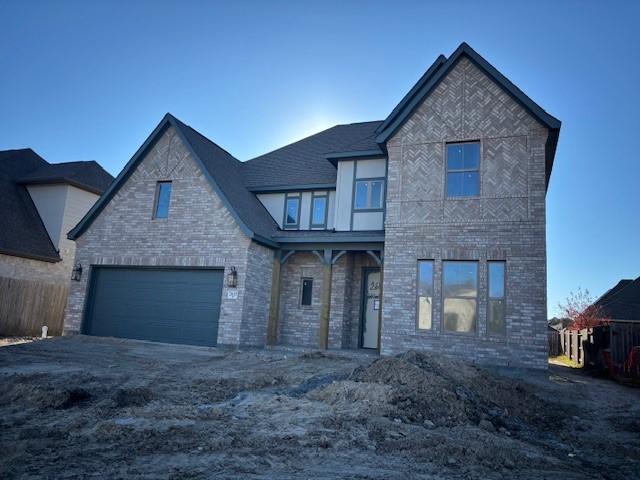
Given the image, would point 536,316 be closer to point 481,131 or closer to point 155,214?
point 481,131

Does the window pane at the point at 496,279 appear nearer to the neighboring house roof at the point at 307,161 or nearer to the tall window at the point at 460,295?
the tall window at the point at 460,295

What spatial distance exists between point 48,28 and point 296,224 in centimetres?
951

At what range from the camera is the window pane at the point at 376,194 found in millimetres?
14875

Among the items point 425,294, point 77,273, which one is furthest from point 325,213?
point 77,273

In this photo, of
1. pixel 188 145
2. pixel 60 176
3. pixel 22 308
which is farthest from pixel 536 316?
pixel 60 176

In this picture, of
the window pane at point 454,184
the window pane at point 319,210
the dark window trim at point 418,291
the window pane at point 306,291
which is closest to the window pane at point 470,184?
the window pane at point 454,184

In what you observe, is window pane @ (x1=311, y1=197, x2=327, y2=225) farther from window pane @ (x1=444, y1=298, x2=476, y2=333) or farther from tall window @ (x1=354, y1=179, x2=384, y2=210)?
window pane @ (x1=444, y1=298, x2=476, y2=333)

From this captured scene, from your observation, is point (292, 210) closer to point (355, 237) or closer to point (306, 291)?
point (306, 291)

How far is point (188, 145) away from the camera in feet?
50.1

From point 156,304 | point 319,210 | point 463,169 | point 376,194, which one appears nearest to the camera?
→ point 463,169

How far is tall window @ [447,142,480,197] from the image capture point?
12859 mm

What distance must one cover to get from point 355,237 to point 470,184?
145 inches

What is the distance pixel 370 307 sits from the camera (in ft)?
50.6

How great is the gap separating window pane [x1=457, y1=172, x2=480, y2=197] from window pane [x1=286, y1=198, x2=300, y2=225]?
6.09 m
